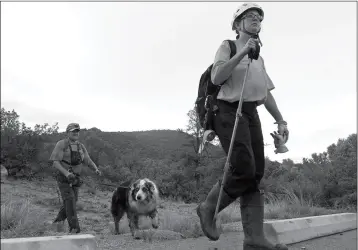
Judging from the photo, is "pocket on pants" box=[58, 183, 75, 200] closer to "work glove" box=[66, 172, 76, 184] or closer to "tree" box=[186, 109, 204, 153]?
"work glove" box=[66, 172, 76, 184]

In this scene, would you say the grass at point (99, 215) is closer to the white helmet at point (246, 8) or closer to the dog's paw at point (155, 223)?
the dog's paw at point (155, 223)

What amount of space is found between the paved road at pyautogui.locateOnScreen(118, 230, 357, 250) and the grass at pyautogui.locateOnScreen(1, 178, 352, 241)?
1.85 feet

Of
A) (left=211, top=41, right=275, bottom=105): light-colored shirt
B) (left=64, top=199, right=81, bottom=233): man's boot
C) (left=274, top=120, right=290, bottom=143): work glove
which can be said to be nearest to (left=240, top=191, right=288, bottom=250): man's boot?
(left=274, top=120, right=290, bottom=143): work glove

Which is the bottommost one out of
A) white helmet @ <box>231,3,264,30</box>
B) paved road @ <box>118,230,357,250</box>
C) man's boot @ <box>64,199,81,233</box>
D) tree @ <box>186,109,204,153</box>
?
paved road @ <box>118,230,357,250</box>

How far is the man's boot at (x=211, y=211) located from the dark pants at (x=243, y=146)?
0.10m

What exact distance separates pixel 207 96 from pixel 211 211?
3.37ft

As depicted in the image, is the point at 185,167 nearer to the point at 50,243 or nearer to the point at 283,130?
the point at 283,130

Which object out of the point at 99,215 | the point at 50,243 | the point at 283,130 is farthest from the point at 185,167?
the point at 50,243

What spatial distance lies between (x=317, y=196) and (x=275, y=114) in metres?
11.5

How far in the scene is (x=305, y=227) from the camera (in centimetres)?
617

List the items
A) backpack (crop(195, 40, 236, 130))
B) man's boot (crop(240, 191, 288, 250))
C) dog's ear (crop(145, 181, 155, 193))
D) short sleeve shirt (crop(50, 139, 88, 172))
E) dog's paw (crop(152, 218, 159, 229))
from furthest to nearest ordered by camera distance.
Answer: dog's ear (crop(145, 181, 155, 193)), dog's paw (crop(152, 218, 159, 229)), short sleeve shirt (crop(50, 139, 88, 172)), backpack (crop(195, 40, 236, 130)), man's boot (crop(240, 191, 288, 250))

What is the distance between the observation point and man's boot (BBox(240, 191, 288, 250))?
3654mm

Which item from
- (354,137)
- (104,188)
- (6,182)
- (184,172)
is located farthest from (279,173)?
(6,182)

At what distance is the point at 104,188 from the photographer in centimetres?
1938
